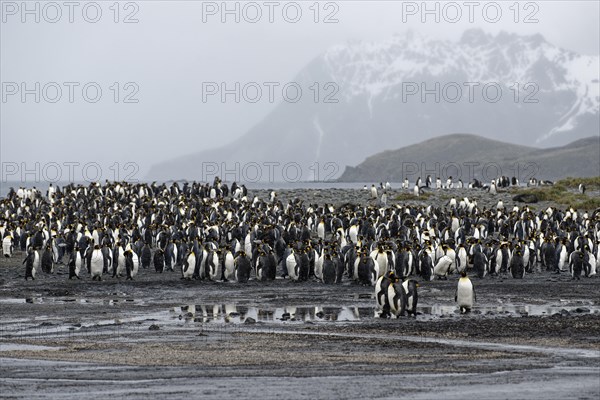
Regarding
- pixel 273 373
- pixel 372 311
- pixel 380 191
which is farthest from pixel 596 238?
pixel 380 191

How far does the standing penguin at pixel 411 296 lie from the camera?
19.7 m

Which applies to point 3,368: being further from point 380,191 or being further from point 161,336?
point 380,191

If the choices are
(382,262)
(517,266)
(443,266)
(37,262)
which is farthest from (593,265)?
(37,262)

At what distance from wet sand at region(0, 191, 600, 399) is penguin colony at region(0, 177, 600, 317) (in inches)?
58.9

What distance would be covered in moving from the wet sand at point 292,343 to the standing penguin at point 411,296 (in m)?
0.35

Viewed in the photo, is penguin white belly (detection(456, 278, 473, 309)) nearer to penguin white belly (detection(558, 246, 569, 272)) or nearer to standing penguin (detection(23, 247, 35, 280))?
penguin white belly (detection(558, 246, 569, 272))

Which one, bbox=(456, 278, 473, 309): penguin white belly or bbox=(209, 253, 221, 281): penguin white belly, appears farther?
bbox=(209, 253, 221, 281): penguin white belly

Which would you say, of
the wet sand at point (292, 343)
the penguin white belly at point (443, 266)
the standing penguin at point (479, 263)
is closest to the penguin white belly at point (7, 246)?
the wet sand at point (292, 343)

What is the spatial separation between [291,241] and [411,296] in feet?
47.1

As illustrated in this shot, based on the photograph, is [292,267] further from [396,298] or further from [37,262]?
[396,298]

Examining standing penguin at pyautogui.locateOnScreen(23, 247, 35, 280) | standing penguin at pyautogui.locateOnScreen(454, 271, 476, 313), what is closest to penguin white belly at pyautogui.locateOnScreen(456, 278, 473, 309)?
standing penguin at pyautogui.locateOnScreen(454, 271, 476, 313)

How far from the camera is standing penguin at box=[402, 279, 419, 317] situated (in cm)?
1969

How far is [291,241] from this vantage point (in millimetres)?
33906

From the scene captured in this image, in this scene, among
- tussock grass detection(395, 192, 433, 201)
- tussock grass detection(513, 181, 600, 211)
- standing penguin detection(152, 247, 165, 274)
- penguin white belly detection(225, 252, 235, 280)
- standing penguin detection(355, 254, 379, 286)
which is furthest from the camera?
tussock grass detection(395, 192, 433, 201)
